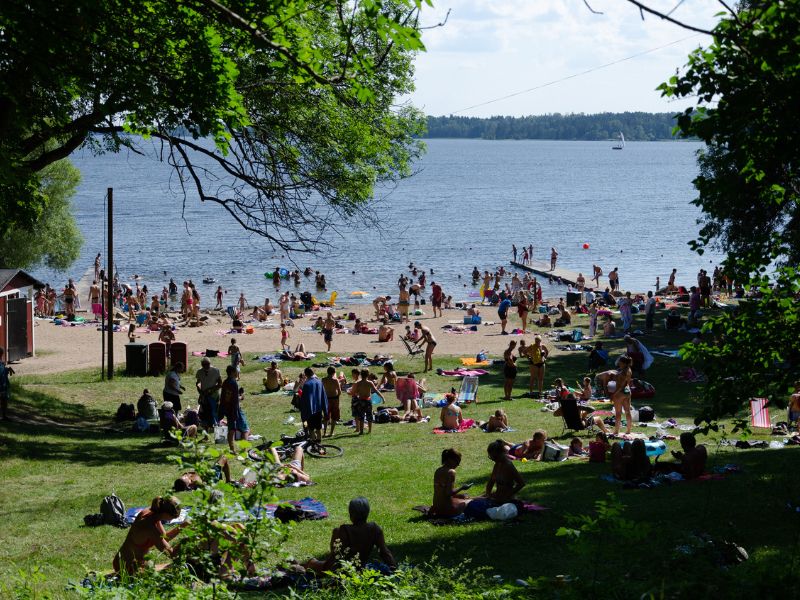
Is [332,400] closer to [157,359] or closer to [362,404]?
[362,404]

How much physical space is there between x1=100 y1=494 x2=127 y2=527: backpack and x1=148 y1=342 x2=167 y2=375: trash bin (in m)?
13.7

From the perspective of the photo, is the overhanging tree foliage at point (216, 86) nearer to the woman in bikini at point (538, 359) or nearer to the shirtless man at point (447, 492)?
the shirtless man at point (447, 492)

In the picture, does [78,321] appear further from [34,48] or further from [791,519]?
[791,519]

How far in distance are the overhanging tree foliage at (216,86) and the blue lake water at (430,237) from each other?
11527mm

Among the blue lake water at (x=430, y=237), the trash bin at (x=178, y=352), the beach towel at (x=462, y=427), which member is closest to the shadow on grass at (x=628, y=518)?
the beach towel at (x=462, y=427)

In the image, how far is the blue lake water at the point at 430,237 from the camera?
6444 cm

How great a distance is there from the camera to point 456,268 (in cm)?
6700

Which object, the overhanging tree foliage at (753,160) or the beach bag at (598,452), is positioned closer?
the overhanging tree foliage at (753,160)

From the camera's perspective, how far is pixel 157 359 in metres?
24.5

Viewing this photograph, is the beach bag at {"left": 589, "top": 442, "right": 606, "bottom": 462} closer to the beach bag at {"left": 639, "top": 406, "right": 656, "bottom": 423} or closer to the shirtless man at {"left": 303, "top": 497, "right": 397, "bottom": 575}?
the beach bag at {"left": 639, "top": 406, "right": 656, "bottom": 423}

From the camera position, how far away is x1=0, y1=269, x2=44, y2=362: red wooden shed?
26.2 m

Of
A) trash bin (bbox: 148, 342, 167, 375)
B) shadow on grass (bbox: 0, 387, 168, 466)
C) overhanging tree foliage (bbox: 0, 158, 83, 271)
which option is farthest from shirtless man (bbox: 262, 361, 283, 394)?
overhanging tree foliage (bbox: 0, 158, 83, 271)

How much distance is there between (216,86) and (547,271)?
5184cm

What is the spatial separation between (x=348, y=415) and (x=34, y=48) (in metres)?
11.9
